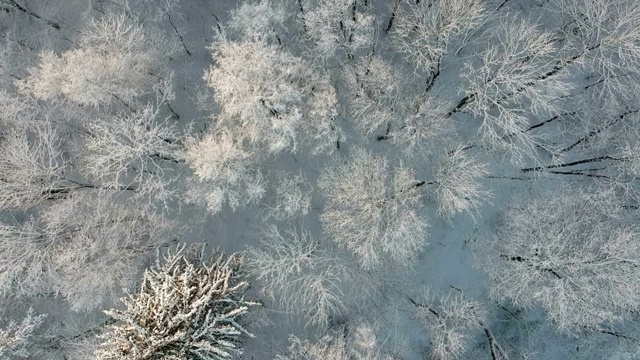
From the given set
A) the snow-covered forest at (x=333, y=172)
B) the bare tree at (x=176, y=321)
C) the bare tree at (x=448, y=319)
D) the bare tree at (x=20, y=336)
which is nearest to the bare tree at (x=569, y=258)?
the snow-covered forest at (x=333, y=172)

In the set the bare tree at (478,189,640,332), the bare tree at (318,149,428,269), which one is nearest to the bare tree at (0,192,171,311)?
the bare tree at (318,149,428,269)

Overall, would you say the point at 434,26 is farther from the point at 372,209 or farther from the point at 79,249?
the point at 79,249

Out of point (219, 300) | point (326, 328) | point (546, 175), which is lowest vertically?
point (326, 328)

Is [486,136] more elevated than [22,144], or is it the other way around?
[22,144]

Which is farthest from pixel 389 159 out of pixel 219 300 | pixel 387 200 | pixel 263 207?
pixel 219 300

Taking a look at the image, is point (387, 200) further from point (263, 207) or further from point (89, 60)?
point (89, 60)

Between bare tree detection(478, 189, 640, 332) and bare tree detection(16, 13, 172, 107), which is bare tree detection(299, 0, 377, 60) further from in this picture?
bare tree detection(478, 189, 640, 332)
